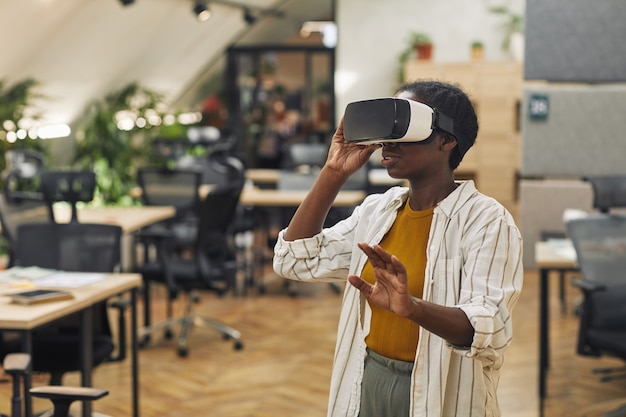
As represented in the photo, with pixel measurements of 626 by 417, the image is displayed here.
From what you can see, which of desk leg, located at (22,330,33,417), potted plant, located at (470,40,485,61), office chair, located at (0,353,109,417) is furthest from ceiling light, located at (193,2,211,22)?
office chair, located at (0,353,109,417)

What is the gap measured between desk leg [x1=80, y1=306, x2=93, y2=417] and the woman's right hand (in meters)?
1.85

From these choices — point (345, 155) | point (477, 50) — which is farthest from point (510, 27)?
point (345, 155)

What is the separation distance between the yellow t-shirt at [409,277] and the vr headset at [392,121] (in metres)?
0.19

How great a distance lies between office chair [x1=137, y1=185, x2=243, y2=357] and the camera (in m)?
5.43

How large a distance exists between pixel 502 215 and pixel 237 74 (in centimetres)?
1185

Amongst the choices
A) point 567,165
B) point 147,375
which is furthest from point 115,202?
point 567,165

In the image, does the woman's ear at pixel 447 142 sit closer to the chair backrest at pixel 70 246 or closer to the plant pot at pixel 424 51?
the chair backrest at pixel 70 246

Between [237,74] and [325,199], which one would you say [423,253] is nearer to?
[325,199]

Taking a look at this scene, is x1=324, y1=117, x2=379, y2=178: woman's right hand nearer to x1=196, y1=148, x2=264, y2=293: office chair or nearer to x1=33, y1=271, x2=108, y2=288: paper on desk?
x1=33, y1=271, x2=108, y2=288: paper on desk

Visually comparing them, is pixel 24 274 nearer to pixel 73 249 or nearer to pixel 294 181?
pixel 73 249

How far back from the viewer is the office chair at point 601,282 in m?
3.99

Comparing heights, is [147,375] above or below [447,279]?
below

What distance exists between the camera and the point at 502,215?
1.79m

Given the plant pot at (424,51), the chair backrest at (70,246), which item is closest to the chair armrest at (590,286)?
the chair backrest at (70,246)
